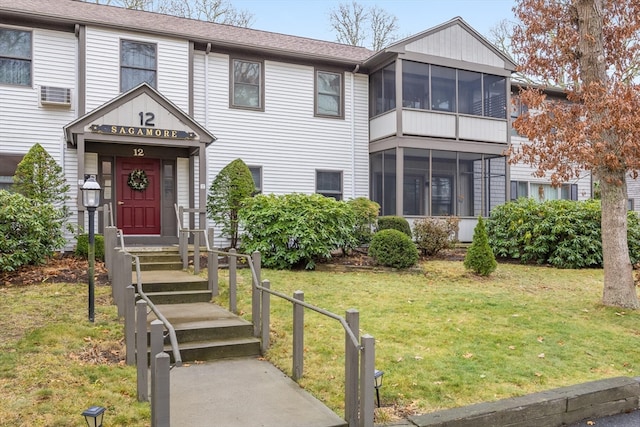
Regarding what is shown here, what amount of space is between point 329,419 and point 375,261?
25.2ft

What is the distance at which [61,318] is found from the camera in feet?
21.2

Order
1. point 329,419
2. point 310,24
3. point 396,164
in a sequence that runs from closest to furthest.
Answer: point 329,419, point 396,164, point 310,24

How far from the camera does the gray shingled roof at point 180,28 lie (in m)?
11.9

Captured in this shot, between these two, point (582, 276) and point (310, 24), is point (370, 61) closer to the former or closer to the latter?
point (582, 276)

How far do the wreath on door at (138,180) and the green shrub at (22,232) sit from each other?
2.95 meters

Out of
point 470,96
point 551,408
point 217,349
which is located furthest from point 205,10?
point 551,408

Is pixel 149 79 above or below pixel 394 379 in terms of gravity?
above

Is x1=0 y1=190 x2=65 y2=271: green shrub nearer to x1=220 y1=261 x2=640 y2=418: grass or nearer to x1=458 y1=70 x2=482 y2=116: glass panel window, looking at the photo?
x1=220 y1=261 x2=640 y2=418: grass

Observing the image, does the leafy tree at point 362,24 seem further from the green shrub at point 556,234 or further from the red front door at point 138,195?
the red front door at point 138,195

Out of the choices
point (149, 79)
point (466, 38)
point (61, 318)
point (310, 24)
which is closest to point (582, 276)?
point (466, 38)

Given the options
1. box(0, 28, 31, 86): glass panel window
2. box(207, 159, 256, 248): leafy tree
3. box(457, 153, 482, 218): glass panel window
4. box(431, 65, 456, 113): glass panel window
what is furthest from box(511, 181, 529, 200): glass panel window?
box(0, 28, 31, 86): glass panel window

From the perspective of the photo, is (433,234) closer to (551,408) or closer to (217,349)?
(217,349)

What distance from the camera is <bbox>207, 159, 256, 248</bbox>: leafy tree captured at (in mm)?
12688

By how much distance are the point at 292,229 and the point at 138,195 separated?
4.71 metres
